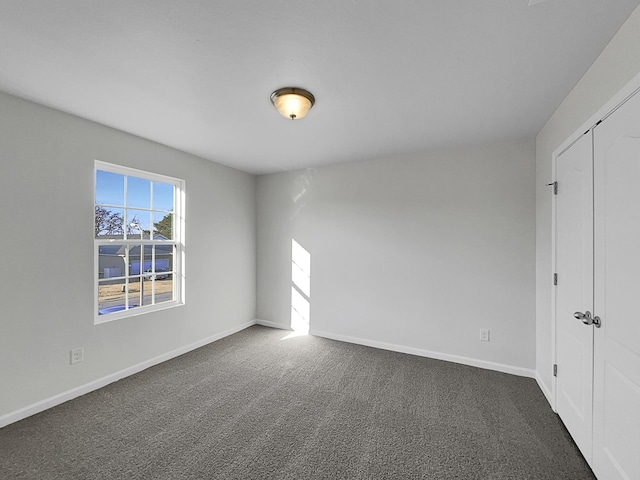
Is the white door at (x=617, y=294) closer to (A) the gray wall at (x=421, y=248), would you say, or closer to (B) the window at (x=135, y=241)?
(A) the gray wall at (x=421, y=248)

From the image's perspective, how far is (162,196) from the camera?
3396mm

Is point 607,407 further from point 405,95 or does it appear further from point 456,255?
point 405,95

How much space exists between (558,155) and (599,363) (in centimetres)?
156

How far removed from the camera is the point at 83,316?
257 cm

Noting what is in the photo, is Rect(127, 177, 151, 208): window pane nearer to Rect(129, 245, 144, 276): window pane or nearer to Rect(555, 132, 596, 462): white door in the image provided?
Rect(129, 245, 144, 276): window pane

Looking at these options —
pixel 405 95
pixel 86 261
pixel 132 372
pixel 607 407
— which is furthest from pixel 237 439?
pixel 405 95

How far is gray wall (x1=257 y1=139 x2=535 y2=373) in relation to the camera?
3021mm

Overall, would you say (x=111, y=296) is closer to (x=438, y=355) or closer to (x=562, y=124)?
(x=438, y=355)

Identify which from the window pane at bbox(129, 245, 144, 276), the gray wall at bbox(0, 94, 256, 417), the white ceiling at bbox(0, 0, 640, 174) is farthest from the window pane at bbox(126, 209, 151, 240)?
the white ceiling at bbox(0, 0, 640, 174)

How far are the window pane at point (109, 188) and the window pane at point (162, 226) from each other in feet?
1.39

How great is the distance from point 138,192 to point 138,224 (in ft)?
1.18

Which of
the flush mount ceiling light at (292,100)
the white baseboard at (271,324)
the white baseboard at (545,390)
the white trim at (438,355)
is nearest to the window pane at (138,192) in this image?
the flush mount ceiling light at (292,100)

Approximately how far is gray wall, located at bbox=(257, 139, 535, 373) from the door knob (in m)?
1.23

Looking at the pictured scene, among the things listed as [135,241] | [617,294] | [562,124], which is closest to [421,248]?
[562,124]
